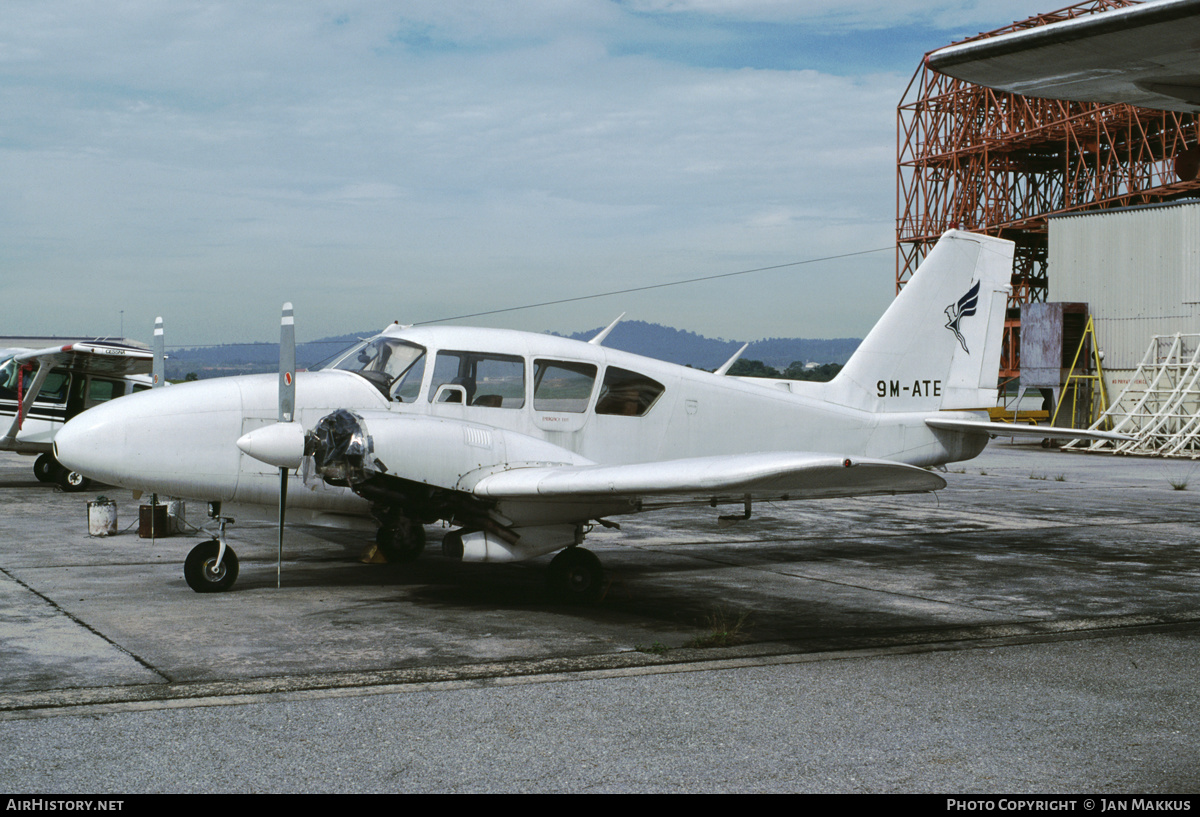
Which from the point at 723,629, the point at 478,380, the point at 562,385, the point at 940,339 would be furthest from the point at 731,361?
the point at 723,629

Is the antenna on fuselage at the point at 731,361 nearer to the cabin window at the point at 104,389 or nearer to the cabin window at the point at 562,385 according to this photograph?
the cabin window at the point at 562,385

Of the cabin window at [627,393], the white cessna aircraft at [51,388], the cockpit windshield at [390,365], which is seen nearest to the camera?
the cockpit windshield at [390,365]

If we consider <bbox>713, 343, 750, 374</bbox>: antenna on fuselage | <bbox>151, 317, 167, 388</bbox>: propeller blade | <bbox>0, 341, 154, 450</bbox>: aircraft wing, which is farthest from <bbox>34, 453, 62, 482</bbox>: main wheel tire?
<bbox>713, 343, 750, 374</bbox>: antenna on fuselage

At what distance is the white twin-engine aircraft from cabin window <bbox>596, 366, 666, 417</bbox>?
0.6 inches

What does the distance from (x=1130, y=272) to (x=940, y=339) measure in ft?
75.6

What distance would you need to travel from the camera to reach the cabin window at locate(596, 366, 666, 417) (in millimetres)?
9875

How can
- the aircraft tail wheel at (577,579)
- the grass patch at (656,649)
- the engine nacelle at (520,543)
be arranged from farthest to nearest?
the aircraft tail wheel at (577,579) → the engine nacelle at (520,543) → the grass patch at (656,649)

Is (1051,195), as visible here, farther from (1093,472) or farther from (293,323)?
(293,323)

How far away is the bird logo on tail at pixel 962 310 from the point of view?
12320 mm

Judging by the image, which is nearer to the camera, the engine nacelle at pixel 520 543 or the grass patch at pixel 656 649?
the grass patch at pixel 656 649

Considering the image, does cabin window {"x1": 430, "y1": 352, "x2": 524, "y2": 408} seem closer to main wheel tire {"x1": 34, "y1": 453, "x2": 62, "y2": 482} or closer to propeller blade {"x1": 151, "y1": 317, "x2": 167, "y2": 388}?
propeller blade {"x1": 151, "y1": 317, "x2": 167, "y2": 388}

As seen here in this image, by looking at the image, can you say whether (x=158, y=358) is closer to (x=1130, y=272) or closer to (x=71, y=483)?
(x=71, y=483)

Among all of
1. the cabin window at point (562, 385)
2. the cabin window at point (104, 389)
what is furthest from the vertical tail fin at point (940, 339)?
the cabin window at point (104, 389)

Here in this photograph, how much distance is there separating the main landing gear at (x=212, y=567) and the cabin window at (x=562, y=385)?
2.95 metres
